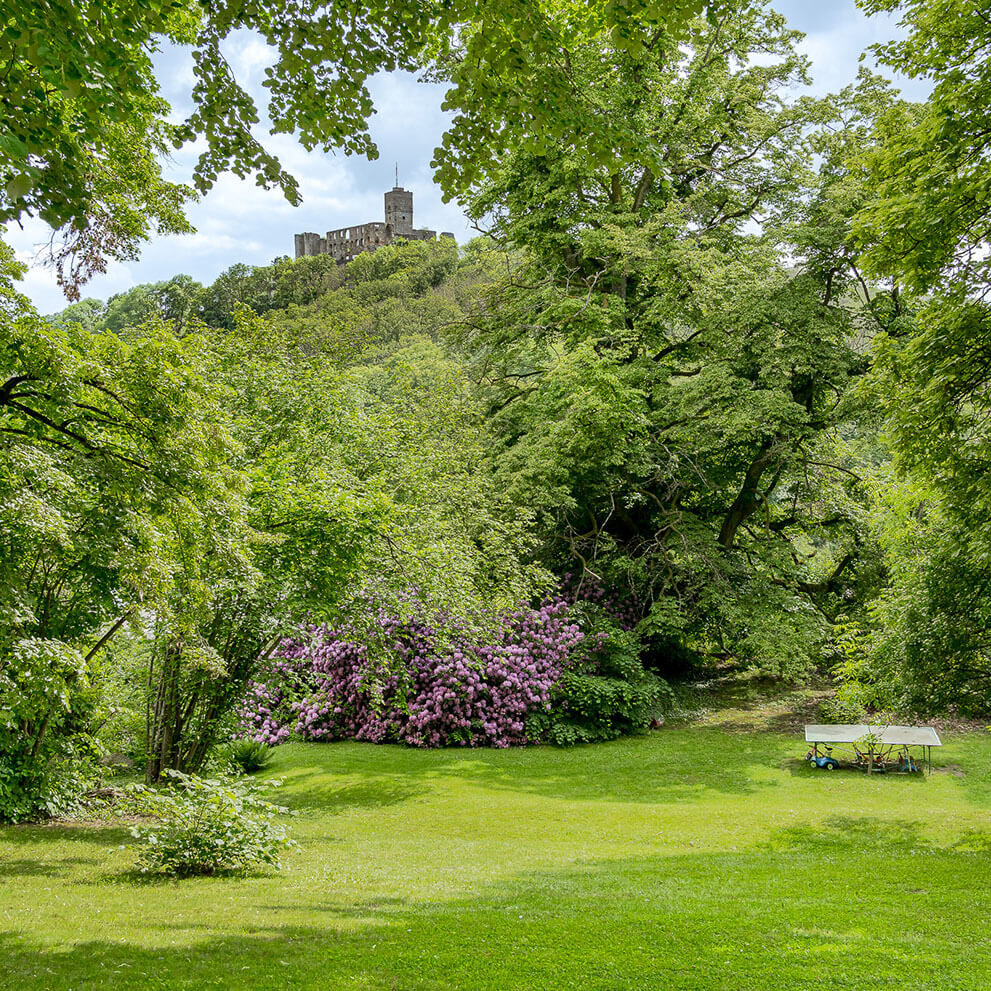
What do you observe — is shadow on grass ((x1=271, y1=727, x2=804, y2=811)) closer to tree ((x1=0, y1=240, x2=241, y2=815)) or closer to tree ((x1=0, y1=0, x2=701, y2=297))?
tree ((x1=0, y1=240, x2=241, y2=815))

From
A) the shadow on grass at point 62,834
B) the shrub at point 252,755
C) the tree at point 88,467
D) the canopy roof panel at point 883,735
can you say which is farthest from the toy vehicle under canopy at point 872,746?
the tree at point 88,467

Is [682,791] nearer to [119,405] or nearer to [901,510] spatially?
[901,510]

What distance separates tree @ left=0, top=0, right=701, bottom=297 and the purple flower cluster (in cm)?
1308

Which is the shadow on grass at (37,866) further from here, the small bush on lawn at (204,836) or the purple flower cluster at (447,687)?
the purple flower cluster at (447,687)

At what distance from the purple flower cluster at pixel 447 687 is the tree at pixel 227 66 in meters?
13.1

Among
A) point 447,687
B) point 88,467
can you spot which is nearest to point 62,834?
point 88,467

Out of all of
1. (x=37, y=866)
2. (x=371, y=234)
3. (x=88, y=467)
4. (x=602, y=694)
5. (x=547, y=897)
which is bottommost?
(x=602, y=694)

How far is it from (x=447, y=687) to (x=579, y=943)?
13292 millimetres

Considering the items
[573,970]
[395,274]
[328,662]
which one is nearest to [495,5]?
[573,970]

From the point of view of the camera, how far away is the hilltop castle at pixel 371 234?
118 metres

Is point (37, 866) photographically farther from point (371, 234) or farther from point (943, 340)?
point (371, 234)

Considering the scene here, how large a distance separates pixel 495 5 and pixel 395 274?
78.9 meters

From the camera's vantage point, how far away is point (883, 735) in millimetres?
16453

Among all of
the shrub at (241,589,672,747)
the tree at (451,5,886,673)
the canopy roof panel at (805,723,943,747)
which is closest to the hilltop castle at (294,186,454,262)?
the tree at (451,5,886,673)
